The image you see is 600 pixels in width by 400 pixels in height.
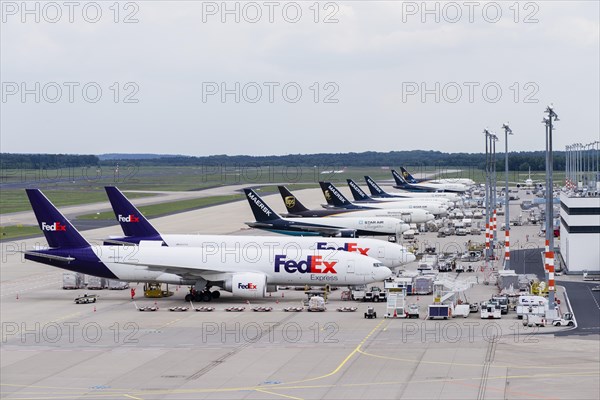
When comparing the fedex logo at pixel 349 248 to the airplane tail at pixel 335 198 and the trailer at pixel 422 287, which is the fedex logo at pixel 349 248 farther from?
the airplane tail at pixel 335 198

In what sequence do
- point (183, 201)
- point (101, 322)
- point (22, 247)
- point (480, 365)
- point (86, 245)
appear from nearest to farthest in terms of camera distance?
point (480, 365)
point (101, 322)
point (86, 245)
point (22, 247)
point (183, 201)

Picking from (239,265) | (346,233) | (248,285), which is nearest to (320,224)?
(346,233)

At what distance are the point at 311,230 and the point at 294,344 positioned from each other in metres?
58.4

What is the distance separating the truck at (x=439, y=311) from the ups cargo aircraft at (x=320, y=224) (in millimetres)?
47304

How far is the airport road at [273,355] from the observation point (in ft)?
141

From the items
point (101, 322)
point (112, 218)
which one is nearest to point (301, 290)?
point (101, 322)

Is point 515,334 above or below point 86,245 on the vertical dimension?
below

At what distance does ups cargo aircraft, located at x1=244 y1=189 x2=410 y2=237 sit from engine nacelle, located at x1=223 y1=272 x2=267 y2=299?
125 ft

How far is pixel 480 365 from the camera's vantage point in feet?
157

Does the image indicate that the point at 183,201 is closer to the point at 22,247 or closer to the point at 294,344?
the point at 22,247

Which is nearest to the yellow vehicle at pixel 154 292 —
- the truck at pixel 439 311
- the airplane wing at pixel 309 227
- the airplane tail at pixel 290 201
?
the truck at pixel 439 311

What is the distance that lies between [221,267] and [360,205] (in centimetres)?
7422

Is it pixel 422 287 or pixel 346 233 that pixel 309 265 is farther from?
pixel 346 233

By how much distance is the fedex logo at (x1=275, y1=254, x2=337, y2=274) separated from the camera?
233 ft
